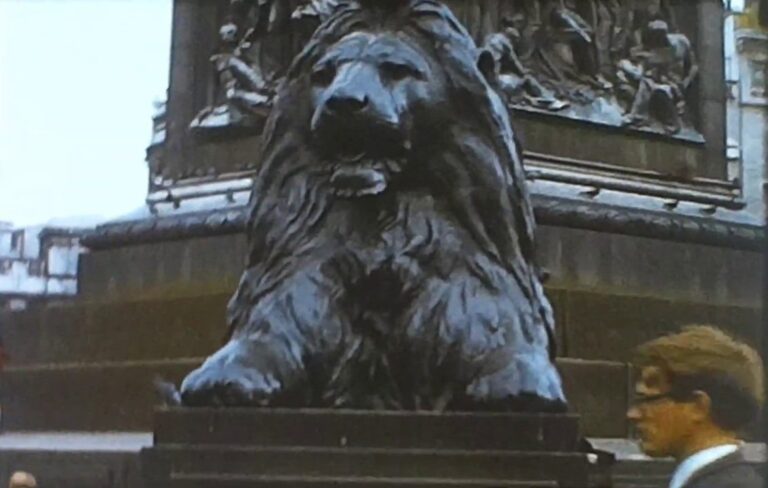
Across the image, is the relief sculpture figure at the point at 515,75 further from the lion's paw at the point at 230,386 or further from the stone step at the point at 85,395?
the lion's paw at the point at 230,386

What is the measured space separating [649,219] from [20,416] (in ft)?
10.3

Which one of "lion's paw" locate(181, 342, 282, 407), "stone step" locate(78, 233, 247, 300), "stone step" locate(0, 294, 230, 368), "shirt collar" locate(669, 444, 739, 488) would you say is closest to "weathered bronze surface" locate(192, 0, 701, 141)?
"stone step" locate(78, 233, 247, 300)

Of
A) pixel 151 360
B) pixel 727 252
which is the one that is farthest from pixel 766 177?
pixel 727 252

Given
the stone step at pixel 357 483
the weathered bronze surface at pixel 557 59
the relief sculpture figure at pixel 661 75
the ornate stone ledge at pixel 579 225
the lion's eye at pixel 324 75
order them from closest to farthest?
the stone step at pixel 357 483 < the lion's eye at pixel 324 75 < the ornate stone ledge at pixel 579 225 < the weathered bronze surface at pixel 557 59 < the relief sculpture figure at pixel 661 75

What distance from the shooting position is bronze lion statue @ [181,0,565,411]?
4301mm

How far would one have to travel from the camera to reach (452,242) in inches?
176

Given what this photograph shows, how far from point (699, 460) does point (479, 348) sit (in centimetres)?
158

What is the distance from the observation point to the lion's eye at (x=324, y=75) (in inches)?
178

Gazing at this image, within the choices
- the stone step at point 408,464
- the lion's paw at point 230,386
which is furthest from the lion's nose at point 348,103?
the stone step at point 408,464

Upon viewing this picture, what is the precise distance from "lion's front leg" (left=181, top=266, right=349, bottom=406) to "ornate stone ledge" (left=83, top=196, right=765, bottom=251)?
2.72 metres

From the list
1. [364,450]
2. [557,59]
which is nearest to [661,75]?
[557,59]

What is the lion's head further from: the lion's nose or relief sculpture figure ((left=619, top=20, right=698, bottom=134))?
relief sculpture figure ((left=619, top=20, right=698, bottom=134))

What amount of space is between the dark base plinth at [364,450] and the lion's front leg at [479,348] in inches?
4.2

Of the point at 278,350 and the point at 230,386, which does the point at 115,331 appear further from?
the point at 230,386
